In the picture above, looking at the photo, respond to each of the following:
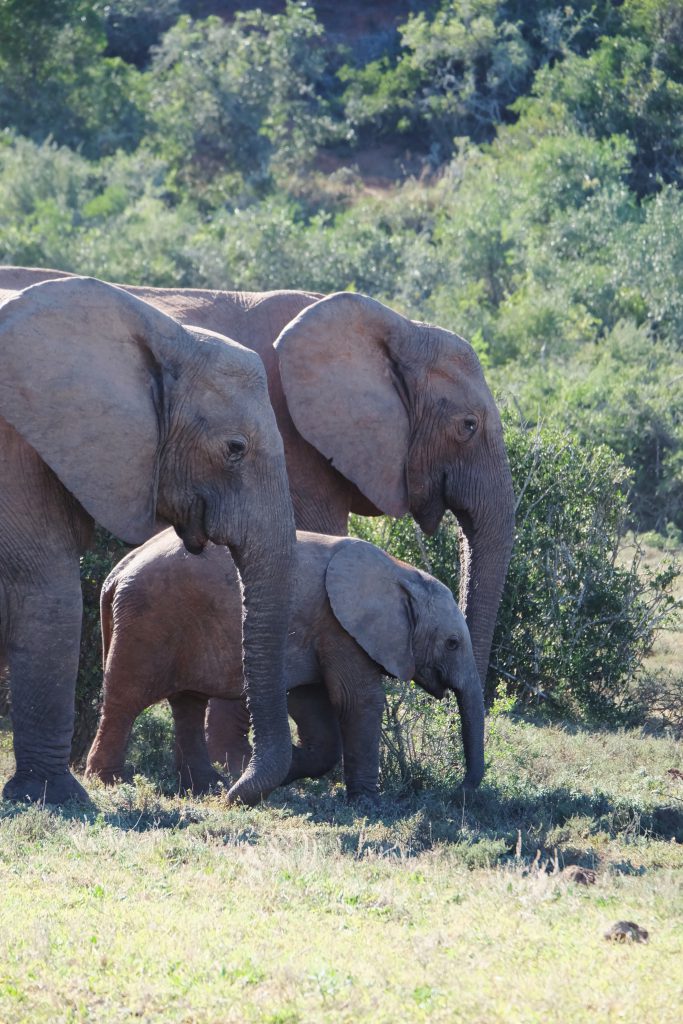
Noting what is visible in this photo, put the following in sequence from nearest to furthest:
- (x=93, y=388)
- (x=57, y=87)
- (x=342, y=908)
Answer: (x=342, y=908) → (x=93, y=388) → (x=57, y=87)

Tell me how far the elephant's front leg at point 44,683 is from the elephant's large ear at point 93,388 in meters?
0.48

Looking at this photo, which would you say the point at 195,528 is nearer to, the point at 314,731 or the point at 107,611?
the point at 107,611

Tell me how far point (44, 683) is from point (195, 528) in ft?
2.91

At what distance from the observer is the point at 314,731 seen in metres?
8.12

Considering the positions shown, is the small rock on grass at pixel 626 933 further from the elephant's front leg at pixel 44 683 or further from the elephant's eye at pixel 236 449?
the elephant's front leg at pixel 44 683

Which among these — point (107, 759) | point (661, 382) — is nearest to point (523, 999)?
point (107, 759)

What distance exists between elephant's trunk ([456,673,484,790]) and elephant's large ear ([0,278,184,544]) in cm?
214

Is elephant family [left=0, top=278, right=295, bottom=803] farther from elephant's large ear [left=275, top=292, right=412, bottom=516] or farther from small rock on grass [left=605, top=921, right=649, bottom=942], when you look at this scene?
small rock on grass [left=605, top=921, right=649, bottom=942]

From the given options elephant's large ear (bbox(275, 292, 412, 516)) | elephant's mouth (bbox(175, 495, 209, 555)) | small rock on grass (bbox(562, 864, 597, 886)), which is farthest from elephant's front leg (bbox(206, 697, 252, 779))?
small rock on grass (bbox(562, 864, 597, 886))

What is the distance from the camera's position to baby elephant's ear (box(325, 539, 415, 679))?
307 inches

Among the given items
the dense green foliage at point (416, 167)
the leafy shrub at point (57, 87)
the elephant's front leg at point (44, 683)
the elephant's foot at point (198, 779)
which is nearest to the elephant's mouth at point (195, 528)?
the elephant's front leg at point (44, 683)

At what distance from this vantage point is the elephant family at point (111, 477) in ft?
21.1

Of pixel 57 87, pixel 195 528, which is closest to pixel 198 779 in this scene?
pixel 195 528

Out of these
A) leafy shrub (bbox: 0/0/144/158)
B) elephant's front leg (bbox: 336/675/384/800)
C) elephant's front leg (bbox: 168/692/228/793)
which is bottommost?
leafy shrub (bbox: 0/0/144/158)
